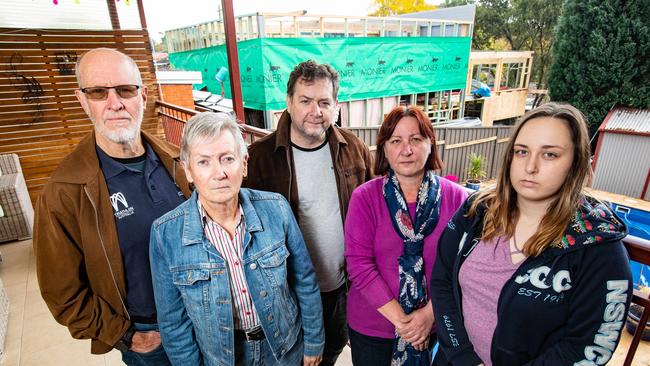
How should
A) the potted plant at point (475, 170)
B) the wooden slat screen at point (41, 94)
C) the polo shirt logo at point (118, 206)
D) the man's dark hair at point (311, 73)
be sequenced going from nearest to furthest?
the polo shirt logo at point (118, 206) → the man's dark hair at point (311, 73) → the wooden slat screen at point (41, 94) → the potted plant at point (475, 170)

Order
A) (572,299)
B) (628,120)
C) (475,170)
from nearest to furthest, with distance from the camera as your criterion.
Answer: (572,299), (475,170), (628,120)

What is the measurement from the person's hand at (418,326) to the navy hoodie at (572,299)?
1.09ft

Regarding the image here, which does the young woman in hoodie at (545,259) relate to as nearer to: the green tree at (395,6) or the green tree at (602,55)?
the green tree at (602,55)

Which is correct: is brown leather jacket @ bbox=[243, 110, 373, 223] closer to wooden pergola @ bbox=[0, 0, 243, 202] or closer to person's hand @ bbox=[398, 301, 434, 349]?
person's hand @ bbox=[398, 301, 434, 349]

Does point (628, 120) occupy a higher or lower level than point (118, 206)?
lower

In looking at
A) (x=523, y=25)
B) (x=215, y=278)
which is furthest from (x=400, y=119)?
(x=523, y=25)

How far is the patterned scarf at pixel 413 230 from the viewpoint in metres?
1.33

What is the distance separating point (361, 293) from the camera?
4.80ft

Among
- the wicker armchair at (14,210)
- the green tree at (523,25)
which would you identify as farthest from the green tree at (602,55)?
the wicker armchair at (14,210)

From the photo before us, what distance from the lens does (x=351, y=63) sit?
32.6 ft

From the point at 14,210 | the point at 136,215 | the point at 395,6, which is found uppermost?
the point at 395,6

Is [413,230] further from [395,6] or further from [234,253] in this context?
[395,6]

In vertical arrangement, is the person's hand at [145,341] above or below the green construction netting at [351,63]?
below

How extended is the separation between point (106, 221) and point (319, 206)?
3.04 ft
